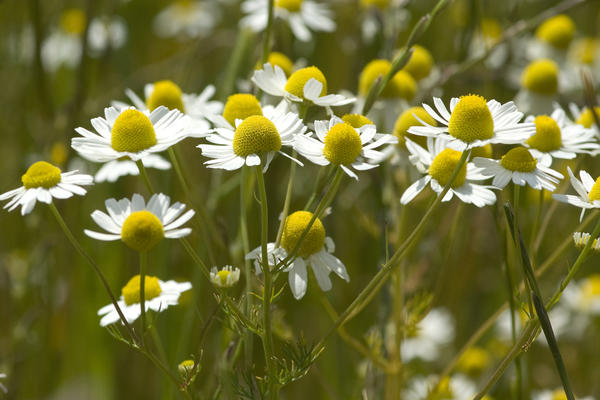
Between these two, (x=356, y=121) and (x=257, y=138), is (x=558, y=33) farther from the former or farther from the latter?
(x=257, y=138)

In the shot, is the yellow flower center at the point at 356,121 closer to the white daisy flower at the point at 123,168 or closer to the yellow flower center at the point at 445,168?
the yellow flower center at the point at 445,168

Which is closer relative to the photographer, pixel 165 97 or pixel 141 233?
pixel 141 233

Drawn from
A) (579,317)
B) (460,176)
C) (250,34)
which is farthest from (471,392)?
(250,34)

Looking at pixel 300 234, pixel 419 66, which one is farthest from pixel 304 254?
pixel 419 66

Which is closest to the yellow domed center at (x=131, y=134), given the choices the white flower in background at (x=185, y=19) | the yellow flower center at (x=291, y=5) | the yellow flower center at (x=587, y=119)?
the yellow flower center at (x=587, y=119)

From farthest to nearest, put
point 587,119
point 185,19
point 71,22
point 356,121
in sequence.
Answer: point 185,19
point 71,22
point 587,119
point 356,121

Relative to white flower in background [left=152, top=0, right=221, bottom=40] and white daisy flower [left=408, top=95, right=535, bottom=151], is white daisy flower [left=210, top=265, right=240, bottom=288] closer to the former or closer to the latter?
white daisy flower [left=408, top=95, right=535, bottom=151]
